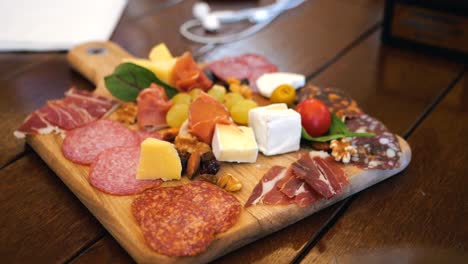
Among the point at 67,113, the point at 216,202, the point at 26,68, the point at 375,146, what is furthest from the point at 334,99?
the point at 26,68

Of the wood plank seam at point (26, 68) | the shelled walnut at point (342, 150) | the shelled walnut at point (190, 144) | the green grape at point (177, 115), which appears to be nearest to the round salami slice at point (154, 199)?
the shelled walnut at point (190, 144)

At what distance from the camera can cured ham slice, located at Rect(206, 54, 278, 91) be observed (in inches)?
53.4

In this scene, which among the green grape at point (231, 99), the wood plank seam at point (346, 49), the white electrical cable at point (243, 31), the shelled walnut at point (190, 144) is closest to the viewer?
the shelled walnut at point (190, 144)

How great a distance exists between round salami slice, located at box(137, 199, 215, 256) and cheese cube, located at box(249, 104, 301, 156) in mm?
225

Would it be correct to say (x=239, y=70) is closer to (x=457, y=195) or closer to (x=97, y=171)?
(x=97, y=171)

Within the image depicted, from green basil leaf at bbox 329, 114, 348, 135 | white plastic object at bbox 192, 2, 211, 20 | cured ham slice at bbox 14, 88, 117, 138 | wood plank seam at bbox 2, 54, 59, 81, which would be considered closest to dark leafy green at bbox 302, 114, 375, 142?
green basil leaf at bbox 329, 114, 348, 135

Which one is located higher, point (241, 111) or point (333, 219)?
point (241, 111)

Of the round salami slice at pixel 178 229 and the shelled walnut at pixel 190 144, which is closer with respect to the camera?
the round salami slice at pixel 178 229

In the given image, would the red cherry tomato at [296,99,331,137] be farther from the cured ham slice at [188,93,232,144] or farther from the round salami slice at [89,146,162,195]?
the round salami slice at [89,146,162,195]

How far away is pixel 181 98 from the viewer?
1208mm

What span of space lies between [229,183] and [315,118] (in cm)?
27

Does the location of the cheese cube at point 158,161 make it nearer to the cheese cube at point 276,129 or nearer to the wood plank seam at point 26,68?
the cheese cube at point 276,129

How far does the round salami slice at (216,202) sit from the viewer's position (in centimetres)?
90

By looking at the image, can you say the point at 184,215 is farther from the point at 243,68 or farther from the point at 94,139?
the point at 243,68
